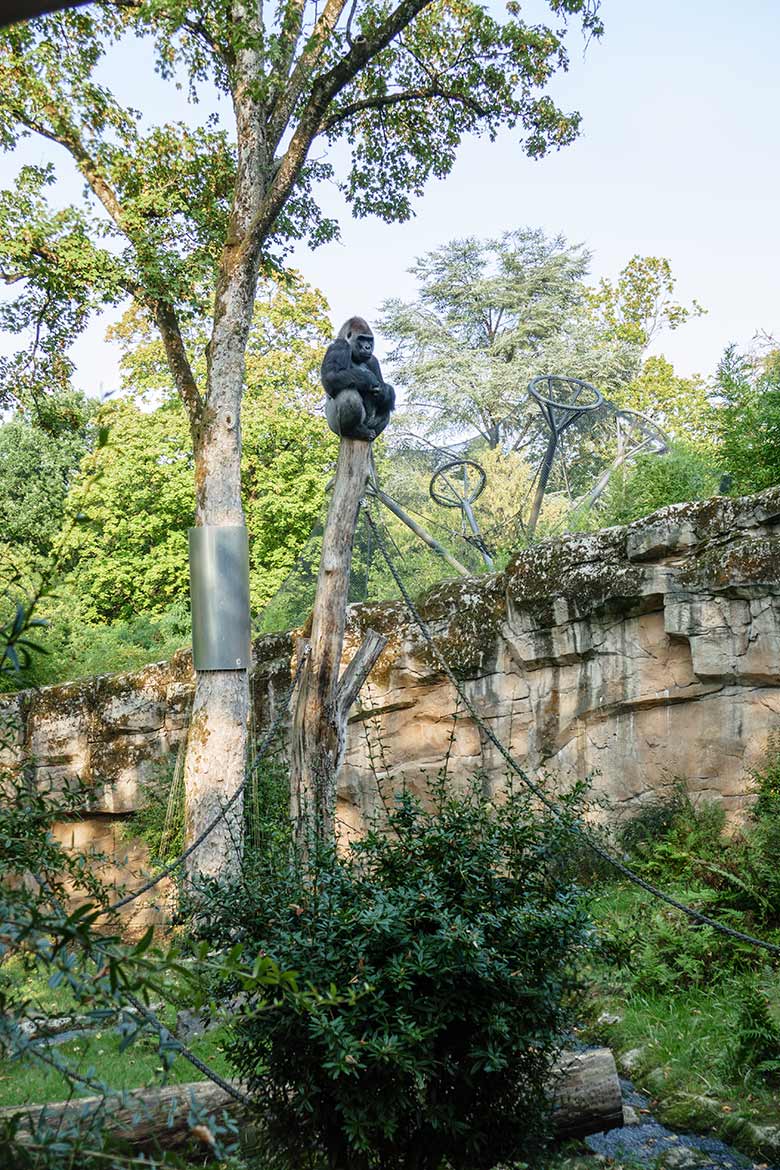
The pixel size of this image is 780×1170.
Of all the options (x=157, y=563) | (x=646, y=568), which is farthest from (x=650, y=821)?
(x=157, y=563)

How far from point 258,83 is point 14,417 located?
17.7m

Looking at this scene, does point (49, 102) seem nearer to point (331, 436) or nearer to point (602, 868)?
point (602, 868)

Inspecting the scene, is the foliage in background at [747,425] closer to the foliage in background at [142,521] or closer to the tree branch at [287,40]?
the tree branch at [287,40]

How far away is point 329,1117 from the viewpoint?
10.8ft

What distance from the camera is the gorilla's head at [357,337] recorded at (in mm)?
6816

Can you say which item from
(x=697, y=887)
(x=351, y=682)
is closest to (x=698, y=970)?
(x=697, y=887)

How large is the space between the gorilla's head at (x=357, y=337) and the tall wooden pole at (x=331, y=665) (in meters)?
0.62

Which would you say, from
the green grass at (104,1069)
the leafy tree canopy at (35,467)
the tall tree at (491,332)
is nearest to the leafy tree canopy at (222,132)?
the green grass at (104,1069)

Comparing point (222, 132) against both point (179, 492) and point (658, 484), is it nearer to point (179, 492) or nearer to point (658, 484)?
point (658, 484)

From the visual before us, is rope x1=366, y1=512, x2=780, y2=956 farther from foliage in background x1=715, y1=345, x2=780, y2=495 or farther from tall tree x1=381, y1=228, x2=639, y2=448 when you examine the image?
tall tree x1=381, y1=228, x2=639, y2=448

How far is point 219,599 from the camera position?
7961 mm

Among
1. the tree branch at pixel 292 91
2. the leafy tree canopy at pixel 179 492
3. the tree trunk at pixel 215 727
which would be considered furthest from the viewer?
the leafy tree canopy at pixel 179 492

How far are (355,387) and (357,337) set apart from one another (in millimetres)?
401

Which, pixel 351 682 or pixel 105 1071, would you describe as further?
pixel 351 682
